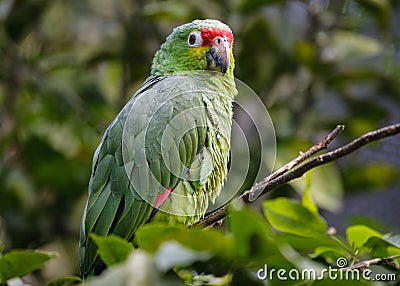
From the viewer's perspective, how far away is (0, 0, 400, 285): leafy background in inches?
64.6

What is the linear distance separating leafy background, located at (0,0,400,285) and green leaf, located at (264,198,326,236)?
709mm

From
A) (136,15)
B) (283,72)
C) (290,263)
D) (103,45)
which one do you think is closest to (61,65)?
(103,45)

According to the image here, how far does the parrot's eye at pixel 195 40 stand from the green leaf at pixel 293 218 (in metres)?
0.36

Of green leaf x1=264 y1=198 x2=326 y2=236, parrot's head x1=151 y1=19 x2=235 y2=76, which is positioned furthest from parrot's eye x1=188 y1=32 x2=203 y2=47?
green leaf x1=264 y1=198 x2=326 y2=236

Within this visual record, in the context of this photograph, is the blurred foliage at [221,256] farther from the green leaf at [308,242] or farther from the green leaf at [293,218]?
the green leaf at [293,218]

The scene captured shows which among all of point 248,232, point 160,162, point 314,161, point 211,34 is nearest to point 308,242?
point 314,161

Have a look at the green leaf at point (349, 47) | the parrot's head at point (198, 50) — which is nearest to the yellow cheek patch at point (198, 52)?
the parrot's head at point (198, 50)

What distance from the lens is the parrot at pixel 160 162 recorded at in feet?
2.94

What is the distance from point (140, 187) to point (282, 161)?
0.60 meters

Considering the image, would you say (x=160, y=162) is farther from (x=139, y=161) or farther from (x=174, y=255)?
(x=174, y=255)

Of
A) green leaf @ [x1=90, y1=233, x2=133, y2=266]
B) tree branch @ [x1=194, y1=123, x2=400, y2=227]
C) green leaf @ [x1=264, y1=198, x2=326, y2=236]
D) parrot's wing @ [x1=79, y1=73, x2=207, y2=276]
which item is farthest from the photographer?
parrot's wing @ [x1=79, y1=73, x2=207, y2=276]

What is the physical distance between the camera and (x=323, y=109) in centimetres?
180

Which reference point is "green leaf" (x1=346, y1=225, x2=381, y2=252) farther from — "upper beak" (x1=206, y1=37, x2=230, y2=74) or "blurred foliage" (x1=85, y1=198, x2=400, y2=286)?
"upper beak" (x1=206, y1=37, x2=230, y2=74)

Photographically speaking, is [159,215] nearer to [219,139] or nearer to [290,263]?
[219,139]
